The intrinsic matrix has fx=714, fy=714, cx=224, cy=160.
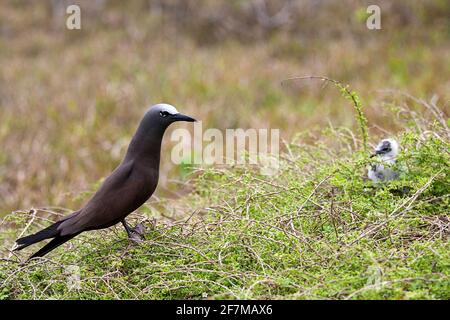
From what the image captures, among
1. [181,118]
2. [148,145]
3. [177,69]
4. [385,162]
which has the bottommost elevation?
[385,162]

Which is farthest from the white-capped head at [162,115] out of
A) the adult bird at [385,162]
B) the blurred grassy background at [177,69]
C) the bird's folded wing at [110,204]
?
the blurred grassy background at [177,69]

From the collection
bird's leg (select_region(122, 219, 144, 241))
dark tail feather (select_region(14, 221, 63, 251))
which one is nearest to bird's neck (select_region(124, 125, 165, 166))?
bird's leg (select_region(122, 219, 144, 241))

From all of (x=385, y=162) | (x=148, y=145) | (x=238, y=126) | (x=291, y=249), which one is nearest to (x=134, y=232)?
(x=148, y=145)

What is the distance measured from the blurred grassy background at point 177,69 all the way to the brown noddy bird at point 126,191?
3.18 meters

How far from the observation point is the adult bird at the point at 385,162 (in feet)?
10.8

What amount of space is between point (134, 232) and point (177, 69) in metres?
6.59

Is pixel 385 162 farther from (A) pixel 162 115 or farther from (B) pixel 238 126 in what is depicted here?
(B) pixel 238 126

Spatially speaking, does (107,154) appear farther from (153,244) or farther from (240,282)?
(240,282)

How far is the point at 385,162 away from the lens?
10.4 feet

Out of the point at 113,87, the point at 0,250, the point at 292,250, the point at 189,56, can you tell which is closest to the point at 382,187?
the point at 292,250

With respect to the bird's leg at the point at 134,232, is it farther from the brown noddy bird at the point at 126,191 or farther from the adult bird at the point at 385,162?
the adult bird at the point at 385,162

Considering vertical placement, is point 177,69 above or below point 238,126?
above

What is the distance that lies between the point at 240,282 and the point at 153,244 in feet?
1.69

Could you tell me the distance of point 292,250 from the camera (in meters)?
2.66
